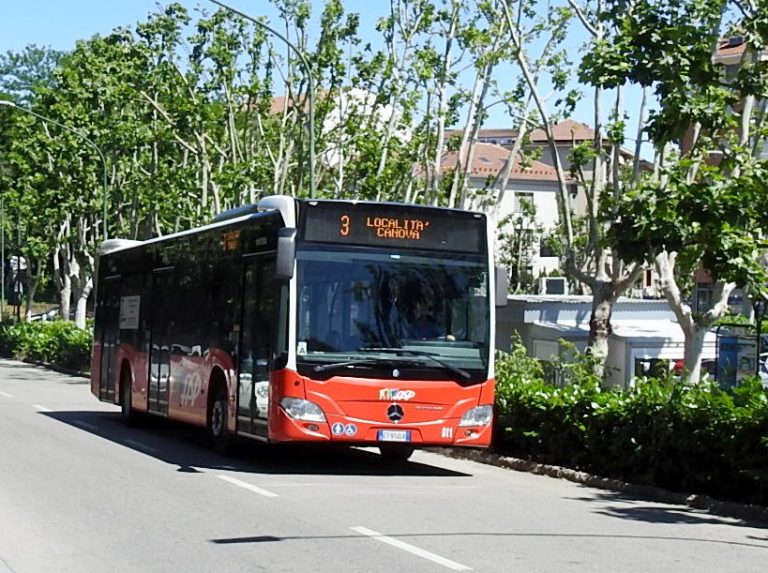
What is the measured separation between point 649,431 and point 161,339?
8.46 meters

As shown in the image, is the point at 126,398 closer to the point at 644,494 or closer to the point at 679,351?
the point at 644,494

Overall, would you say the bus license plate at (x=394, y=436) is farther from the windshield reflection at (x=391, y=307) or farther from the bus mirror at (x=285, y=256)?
the bus mirror at (x=285, y=256)

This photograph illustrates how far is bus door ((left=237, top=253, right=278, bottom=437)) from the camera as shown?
52.6ft

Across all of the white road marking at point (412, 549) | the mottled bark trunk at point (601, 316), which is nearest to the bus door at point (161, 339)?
the white road marking at point (412, 549)

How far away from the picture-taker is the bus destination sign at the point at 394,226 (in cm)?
1597

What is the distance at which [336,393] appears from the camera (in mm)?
15570

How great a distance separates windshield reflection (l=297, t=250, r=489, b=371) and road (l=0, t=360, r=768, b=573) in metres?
1.49

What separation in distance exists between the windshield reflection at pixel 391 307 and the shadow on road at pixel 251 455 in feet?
5.55

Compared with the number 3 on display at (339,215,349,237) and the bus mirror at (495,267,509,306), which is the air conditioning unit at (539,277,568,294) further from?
the number 3 on display at (339,215,349,237)

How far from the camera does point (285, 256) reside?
1520 centimetres

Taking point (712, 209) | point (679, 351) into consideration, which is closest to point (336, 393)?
point (712, 209)

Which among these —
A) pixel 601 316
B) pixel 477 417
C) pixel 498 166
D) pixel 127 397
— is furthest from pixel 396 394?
pixel 498 166

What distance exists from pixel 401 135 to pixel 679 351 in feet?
Answer: 39.5

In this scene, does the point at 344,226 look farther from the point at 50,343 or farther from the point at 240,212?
the point at 50,343
